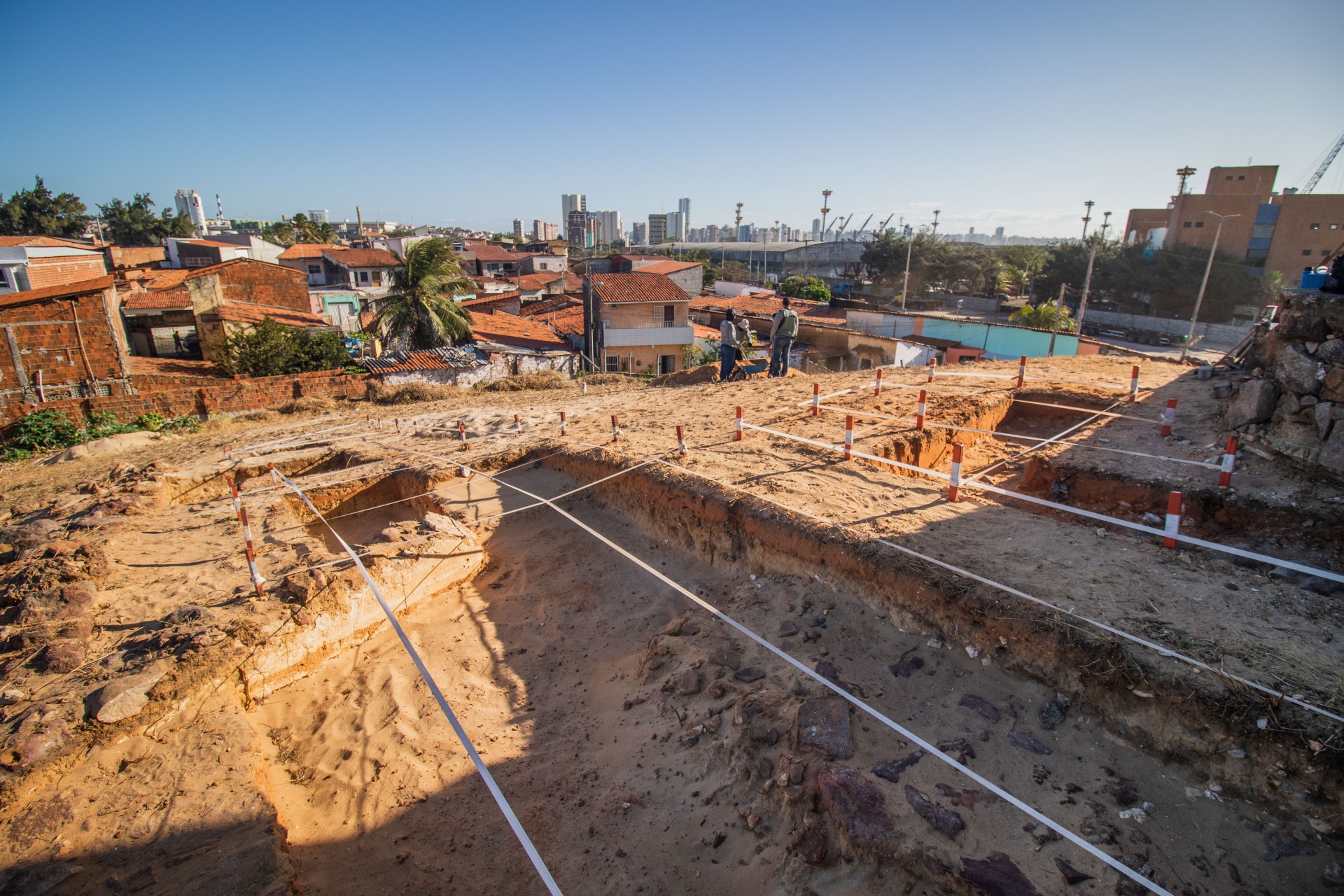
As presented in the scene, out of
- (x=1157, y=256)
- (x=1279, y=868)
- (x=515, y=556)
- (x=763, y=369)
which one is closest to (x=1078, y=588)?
(x=1279, y=868)

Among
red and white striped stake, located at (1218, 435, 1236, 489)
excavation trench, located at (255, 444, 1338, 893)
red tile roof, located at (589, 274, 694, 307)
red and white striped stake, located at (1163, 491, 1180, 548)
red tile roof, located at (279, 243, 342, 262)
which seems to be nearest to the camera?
excavation trench, located at (255, 444, 1338, 893)

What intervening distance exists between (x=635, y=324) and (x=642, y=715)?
24867mm

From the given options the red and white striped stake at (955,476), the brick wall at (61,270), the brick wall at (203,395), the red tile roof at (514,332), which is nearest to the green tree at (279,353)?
the brick wall at (203,395)

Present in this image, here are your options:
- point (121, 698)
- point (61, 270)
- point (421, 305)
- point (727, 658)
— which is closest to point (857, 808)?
point (727, 658)

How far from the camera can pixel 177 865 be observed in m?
4.07

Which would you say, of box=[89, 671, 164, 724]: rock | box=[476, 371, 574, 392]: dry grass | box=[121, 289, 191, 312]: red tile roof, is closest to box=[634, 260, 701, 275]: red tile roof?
box=[476, 371, 574, 392]: dry grass

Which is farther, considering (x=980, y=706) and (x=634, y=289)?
(x=634, y=289)

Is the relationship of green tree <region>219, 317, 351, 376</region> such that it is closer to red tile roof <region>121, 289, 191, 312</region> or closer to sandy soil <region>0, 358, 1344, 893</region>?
red tile roof <region>121, 289, 191, 312</region>

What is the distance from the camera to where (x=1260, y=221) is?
46.7m

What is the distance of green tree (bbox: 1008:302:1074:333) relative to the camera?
33.4m

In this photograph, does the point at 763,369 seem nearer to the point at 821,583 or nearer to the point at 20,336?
the point at 821,583

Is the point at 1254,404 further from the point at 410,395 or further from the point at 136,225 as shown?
the point at 136,225

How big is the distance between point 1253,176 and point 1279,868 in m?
63.9

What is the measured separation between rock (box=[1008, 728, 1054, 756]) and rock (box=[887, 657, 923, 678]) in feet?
2.73
